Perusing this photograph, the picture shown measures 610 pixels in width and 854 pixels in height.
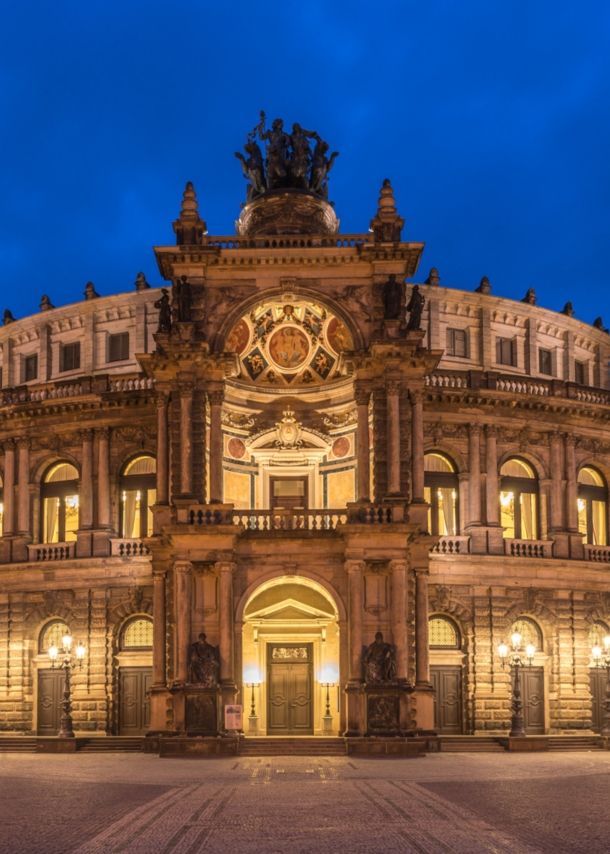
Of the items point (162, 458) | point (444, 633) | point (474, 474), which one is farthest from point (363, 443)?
point (444, 633)

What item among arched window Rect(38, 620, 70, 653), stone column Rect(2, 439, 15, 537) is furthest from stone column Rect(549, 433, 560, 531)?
stone column Rect(2, 439, 15, 537)

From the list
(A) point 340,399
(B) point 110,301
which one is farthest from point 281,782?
(B) point 110,301

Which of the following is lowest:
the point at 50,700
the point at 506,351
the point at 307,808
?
the point at 50,700

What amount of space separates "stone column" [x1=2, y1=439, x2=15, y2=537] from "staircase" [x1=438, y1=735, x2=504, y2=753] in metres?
20.7

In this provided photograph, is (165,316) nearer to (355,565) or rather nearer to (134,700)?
(355,565)

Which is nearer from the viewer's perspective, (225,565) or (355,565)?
(355,565)

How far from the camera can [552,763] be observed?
35.1m

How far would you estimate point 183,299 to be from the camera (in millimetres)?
43938

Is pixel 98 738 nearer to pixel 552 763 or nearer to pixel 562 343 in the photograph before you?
pixel 552 763

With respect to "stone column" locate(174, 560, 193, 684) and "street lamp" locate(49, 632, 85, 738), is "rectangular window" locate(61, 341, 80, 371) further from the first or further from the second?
"stone column" locate(174, 560, 193, 684)

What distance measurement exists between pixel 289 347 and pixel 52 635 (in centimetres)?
1604

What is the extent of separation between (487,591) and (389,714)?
436 inches

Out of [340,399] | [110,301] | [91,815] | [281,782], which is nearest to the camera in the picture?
[91,815]

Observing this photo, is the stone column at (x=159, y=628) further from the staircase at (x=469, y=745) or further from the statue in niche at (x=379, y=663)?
the staircase at (x=469, y=745)
